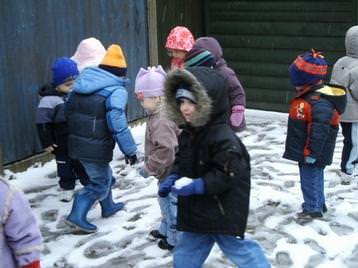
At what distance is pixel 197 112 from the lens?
3.39 meters

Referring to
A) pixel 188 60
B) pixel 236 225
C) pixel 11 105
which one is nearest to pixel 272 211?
pixel 188 60

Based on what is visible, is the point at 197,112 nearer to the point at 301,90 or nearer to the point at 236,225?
the point at 236,225

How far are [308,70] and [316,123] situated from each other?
409 millimetres

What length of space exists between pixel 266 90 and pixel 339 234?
5373 mm

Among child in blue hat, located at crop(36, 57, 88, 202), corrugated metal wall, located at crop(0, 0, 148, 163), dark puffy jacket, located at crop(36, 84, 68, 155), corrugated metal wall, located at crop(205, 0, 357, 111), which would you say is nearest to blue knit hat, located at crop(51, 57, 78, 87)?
child in blue hat, located at crop(36, 57, 88, 202)

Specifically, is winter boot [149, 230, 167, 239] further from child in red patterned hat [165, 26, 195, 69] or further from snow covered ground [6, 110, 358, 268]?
child in red patterned hat [165, 26, 195, 69]

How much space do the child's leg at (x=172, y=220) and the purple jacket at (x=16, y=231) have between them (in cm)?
178

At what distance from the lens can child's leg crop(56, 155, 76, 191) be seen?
5809 millimetres

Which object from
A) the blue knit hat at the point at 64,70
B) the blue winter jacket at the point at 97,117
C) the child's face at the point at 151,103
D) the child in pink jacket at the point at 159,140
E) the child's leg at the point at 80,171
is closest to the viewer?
the child in pink jacket at the point at 159,140

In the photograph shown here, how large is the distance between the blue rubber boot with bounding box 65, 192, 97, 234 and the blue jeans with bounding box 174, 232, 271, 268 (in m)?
1.48

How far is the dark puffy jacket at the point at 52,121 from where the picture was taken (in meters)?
5.59

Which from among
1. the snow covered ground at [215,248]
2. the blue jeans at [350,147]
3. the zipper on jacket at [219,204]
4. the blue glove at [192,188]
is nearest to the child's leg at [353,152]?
the blue jeans at [350,147]

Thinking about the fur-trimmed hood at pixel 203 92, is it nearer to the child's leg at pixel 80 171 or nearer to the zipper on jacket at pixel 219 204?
the zipper on jacket at pixel 219 204

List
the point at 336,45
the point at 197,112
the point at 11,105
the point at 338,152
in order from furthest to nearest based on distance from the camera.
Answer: the point at 336,45 → the point at 338,152 → the point at 11,105 → the point at 197,112
